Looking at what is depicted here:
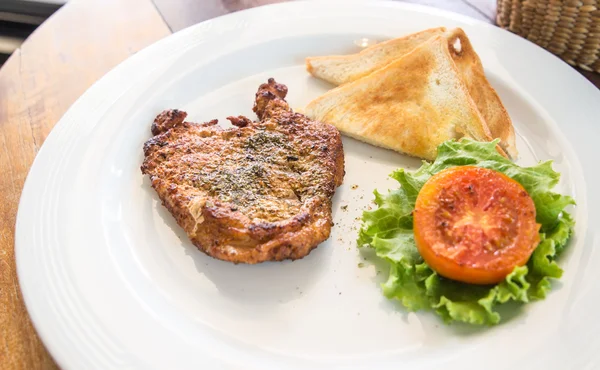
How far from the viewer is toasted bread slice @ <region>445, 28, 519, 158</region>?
3.27 metres

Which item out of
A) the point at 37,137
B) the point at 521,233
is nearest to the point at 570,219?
the point at 521,233

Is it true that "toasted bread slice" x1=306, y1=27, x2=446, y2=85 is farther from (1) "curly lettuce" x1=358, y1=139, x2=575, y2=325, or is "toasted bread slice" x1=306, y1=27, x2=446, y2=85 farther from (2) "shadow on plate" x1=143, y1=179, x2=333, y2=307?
(2) "shadow on plate" x1=143, y1=179, x2=333, y2=307

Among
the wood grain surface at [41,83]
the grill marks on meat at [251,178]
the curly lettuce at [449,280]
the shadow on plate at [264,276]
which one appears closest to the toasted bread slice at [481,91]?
the curly lettuce at [449,280]

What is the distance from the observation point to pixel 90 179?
2982 millimetres

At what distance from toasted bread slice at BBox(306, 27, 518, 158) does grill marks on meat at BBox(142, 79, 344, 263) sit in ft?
1.77

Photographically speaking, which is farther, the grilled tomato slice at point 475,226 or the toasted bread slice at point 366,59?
the toasted bread slice at point 366,59

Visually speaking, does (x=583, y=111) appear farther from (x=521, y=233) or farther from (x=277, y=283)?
(x=277, y=283)

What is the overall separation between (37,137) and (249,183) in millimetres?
1521

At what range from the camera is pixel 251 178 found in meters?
2.85

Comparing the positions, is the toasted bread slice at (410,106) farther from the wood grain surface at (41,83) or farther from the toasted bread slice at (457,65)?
the wood grain surface at (41,83)

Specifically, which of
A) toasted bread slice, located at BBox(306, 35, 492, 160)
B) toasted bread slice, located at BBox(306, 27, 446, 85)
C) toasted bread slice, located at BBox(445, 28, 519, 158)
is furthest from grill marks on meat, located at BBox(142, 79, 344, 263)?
toasted bread slice, located at BBox(445, 28, 519, 158)

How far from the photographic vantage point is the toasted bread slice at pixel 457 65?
11.0 feet

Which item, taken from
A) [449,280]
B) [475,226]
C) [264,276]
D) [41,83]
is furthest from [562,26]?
[41,83]

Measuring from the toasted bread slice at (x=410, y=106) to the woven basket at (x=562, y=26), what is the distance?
0.92 meters
